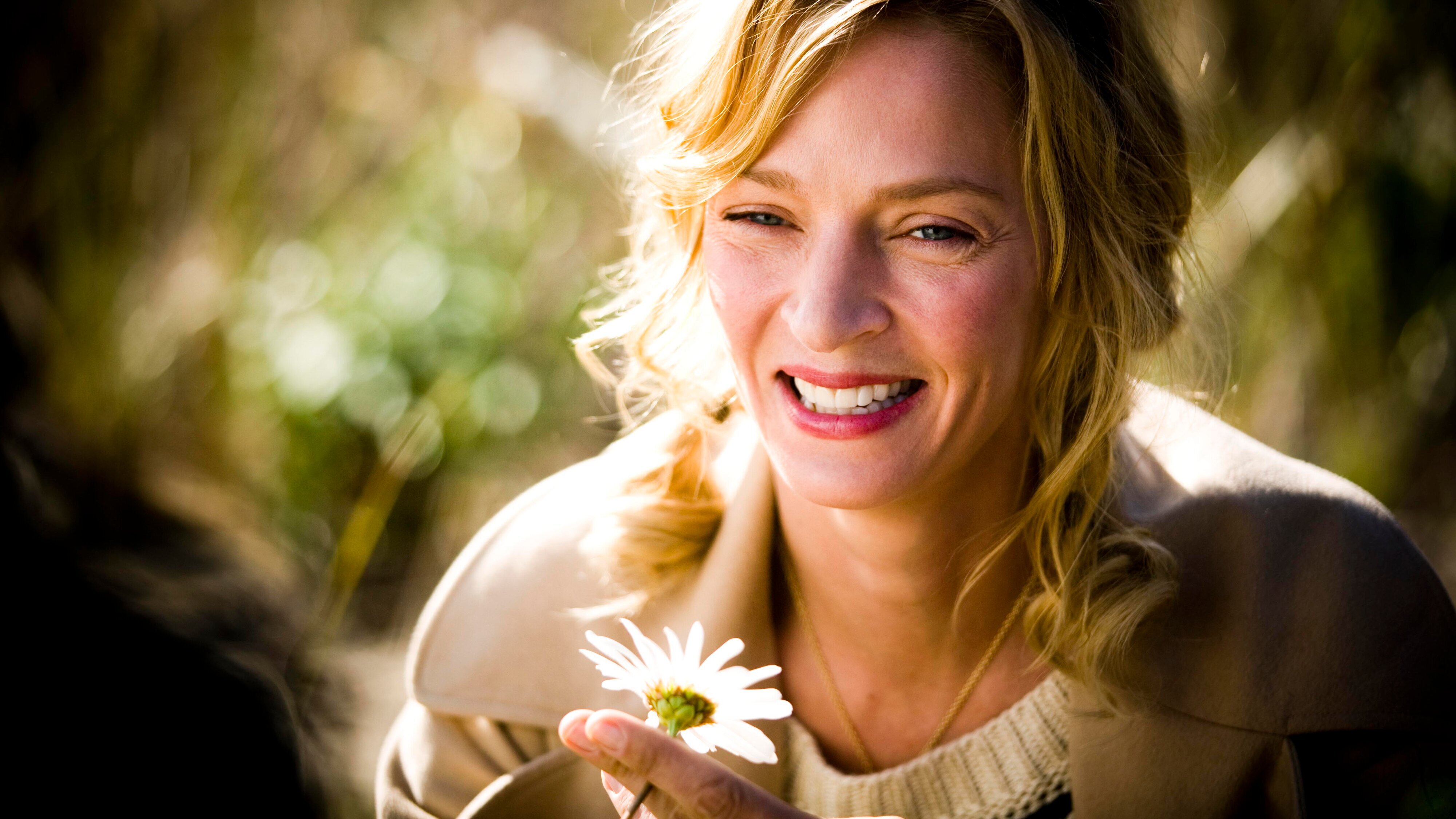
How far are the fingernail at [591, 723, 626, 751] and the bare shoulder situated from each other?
96 cm

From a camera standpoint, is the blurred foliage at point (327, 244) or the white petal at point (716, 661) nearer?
the white petal at point (716, 661)

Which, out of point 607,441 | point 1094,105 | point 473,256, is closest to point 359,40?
point 473,256

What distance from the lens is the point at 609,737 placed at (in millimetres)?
873

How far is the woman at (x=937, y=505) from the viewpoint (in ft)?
4.19

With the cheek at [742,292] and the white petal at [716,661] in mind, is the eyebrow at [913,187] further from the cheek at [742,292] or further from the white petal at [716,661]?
the white petal at [716,661]

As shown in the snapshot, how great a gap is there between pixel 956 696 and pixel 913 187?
0.83 metres

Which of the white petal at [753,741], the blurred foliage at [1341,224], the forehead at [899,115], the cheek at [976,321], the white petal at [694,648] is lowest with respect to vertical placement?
the white petal at [753,741]

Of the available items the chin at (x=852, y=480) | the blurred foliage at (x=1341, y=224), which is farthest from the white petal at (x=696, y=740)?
the blurred foliage at (x=1341, y=224)

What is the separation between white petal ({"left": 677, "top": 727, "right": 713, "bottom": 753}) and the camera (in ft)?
3.20

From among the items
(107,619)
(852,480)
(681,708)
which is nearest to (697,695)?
(681,708)

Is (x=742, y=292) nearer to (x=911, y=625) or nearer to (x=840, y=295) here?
(x=840, y=295)

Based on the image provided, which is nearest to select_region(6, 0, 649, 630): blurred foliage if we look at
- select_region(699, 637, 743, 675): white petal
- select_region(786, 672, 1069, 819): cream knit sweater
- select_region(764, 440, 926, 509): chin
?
select_region(786, 672, 1069, 819): cream knit sweater

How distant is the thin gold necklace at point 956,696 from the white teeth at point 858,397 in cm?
48

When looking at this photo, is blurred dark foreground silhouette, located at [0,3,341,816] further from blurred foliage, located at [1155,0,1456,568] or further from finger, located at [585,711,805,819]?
blurred foliage, located at [1155,0,1456,568]
